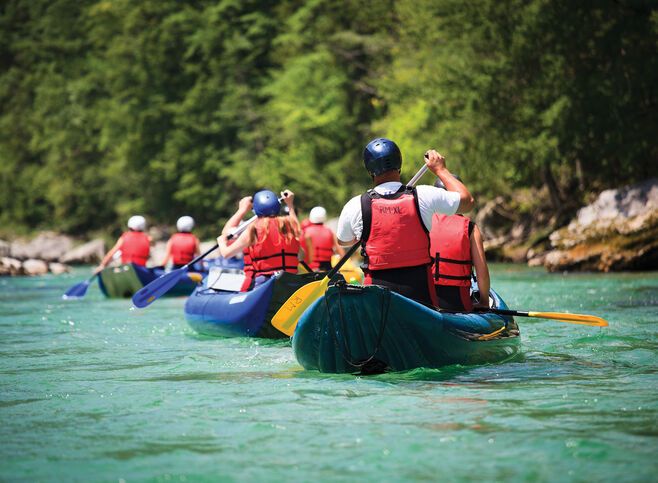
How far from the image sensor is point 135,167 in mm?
40094

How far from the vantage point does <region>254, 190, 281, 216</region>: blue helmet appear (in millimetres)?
9680

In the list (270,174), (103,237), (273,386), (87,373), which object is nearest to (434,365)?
(273,386)

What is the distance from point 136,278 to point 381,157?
10818 mm

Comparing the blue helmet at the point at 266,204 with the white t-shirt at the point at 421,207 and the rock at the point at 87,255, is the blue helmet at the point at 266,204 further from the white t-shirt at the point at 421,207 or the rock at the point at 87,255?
the rock at the point at 87,255

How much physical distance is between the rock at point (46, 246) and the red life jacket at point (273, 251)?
2701 centimetres

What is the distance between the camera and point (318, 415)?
18.2ft

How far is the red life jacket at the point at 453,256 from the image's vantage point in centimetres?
723

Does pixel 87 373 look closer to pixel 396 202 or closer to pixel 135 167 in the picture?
pixel 396 202

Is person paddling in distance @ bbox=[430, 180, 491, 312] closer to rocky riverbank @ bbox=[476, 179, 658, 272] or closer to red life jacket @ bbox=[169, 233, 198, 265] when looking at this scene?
red life jacket @ bbox=[169, 233, 198, 265]

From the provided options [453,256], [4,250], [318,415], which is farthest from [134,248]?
[4,250]

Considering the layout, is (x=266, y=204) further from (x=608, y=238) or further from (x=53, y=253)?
(x=53, y=253)

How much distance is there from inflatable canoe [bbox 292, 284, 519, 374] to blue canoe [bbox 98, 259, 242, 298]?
32.1 ft

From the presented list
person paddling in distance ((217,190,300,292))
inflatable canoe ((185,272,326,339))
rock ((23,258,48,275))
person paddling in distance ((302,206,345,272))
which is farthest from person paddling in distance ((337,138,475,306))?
rock ((23,258,48,275))

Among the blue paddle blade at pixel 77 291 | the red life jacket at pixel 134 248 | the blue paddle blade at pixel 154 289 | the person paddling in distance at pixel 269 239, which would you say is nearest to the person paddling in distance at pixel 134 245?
the red life jacket at pixel 134 248
